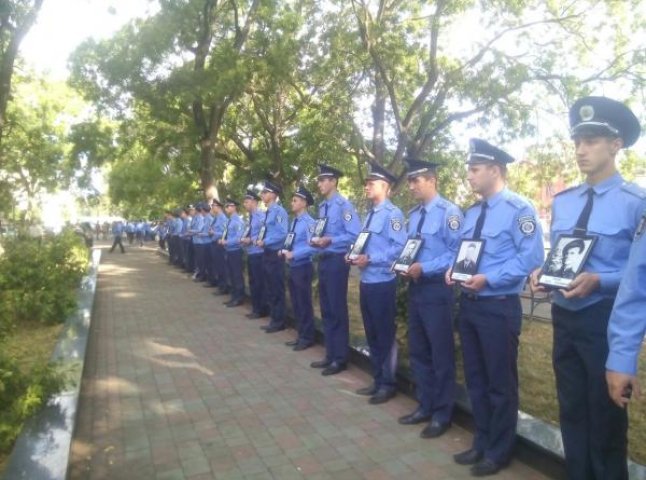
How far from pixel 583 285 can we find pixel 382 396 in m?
2.78

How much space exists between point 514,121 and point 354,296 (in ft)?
22.2

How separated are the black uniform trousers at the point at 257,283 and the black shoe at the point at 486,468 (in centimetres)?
582

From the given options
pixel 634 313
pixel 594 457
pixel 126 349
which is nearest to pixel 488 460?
pixel 594 457

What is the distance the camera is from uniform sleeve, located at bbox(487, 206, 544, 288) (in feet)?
11.9

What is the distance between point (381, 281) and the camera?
17.2 feet

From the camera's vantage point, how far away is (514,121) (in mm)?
14531

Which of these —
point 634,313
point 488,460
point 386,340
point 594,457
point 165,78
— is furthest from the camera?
point 165,78

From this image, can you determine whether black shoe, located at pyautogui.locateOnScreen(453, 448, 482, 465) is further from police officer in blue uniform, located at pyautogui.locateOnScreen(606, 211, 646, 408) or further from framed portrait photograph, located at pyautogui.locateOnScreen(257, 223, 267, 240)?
framed portrait photograph, located at pyautogui.locateOnScreen(257, 223, 267, 240)

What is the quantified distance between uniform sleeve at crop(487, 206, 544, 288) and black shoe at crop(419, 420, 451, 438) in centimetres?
140

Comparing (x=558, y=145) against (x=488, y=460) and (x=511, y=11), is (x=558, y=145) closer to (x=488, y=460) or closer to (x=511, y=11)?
(x=511, y=11)

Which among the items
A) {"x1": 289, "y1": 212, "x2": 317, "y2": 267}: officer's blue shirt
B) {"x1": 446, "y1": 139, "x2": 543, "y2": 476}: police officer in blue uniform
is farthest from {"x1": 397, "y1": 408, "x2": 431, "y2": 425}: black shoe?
{"x1": 289, "y1": 212, "x2": 317, "y2": 267}: officer's blue shirt

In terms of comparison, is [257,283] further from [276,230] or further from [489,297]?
[489,297]

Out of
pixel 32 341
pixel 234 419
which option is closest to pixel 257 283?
pixel 32 341

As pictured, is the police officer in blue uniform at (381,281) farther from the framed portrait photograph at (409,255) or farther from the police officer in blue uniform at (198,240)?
the police officer in blue uniform at (198,240)
